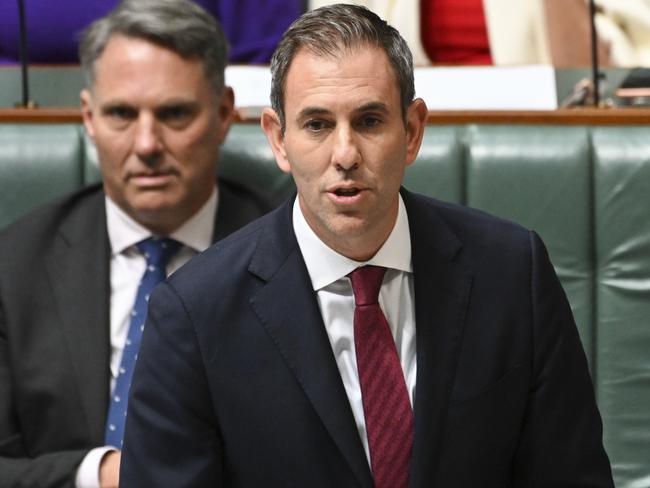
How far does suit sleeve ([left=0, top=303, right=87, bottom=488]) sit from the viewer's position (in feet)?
6.13

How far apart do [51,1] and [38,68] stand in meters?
0.35

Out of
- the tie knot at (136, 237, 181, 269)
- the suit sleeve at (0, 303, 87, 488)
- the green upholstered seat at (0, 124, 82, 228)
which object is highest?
the green upholstered seat at (0, 124, 82, 228)

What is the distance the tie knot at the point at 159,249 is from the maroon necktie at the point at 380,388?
609 mm

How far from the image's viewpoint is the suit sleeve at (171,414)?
147cm

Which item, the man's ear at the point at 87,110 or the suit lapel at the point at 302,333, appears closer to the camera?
the suit lapel at the point at 302,333

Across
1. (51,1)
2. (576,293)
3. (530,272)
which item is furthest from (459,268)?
(51,1)

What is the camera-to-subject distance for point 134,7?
212 cm

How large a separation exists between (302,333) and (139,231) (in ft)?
2.18

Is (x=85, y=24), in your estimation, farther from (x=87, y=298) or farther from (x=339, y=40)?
(x=339, y=40)

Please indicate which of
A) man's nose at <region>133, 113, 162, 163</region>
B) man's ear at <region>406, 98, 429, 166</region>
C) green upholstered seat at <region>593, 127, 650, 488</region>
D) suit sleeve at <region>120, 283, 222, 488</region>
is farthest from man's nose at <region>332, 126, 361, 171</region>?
green upholstered seat at <region>593, 127, 650, 488</region>

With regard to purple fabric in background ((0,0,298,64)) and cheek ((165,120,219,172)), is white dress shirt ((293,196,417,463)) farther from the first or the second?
purple fabric in background ((0,0,298,64))

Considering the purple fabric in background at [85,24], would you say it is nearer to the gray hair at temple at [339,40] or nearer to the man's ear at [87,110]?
the man's ear at [87,110]

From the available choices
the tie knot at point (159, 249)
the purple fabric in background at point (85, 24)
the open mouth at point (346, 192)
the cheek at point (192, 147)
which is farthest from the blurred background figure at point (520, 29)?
the open mouth at point (346, 192)

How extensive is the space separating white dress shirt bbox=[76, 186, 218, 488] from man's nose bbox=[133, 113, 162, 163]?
0.37 ft
